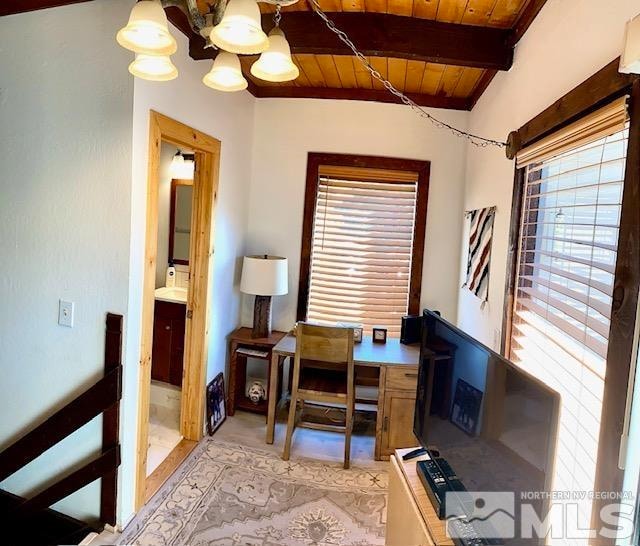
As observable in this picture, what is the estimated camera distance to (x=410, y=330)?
3420mm

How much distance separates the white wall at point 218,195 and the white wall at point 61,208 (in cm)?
6

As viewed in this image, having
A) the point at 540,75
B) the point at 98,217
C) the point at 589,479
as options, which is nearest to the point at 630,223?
the point at 589,479

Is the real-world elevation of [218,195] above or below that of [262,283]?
above

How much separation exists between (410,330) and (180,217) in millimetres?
2019

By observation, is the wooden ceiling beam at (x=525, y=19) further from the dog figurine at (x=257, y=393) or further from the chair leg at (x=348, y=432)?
the dog figurine at (x=257, y=393)

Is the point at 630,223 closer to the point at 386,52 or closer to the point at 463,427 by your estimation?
the point at 463,427

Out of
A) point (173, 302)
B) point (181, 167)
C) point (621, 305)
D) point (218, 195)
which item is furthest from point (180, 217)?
point (621, 305)

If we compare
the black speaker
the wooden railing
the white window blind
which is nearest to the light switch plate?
the wooden railing

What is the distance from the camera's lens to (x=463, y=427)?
1547 mm

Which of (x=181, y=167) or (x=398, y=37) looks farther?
(x=181, y=167)

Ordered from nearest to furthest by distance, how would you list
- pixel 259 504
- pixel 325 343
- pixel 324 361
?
pixel 259 504 → pixel 325 343 → pixel 324 361

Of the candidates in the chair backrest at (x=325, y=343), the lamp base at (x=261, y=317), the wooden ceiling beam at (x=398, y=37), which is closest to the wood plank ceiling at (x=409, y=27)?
the wooden ceiling beam at (x=398, y=37)

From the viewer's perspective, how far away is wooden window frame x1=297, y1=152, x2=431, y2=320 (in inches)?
141

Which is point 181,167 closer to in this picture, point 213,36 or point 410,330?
point 410,330
